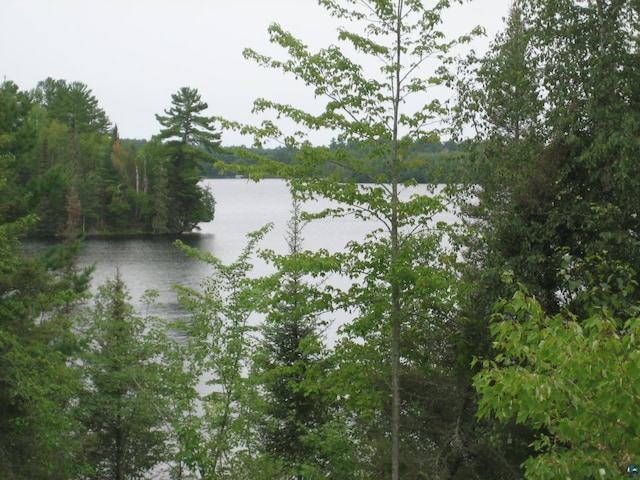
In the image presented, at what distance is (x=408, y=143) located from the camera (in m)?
13.1

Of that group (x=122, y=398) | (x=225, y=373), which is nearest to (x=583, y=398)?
(x=225, y=373)

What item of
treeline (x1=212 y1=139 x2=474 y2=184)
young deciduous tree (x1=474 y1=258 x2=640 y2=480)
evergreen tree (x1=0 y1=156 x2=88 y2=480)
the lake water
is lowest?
the lake water

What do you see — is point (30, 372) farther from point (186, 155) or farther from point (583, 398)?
point (186, 155)

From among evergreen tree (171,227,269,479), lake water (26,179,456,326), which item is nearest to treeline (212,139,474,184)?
evergreen tree (171,227,269,479)

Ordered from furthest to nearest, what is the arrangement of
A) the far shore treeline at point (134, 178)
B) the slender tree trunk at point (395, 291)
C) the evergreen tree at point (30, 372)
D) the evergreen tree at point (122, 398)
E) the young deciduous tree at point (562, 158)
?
the far shore treeline at point (134, 178) → the evergreen tree at point (122, 398) → the evergreen tree at point (30, 372) → the slender tree trunk at point (395, 291) → the young deciduous tree at point (562, 158)

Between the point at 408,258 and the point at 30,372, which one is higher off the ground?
the point at 408,258

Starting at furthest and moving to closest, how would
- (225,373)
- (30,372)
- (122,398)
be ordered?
(122,398)
(30,372)
(225,373)

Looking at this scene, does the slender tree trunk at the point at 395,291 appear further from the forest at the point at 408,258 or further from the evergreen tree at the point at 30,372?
the evergreen tree at the point at 30,372

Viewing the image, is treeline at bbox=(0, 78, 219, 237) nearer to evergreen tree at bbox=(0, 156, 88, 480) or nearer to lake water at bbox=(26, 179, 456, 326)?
lake water at bbox=(26, 179, 456, 326)

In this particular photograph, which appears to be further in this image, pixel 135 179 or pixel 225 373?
pixel 135 179

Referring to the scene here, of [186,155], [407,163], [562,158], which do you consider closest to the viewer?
[562,158]

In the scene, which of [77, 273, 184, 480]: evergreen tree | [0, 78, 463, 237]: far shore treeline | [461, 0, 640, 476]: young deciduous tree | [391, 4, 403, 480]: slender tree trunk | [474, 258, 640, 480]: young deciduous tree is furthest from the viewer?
[0, 78, 463, 237]: far shore treeline

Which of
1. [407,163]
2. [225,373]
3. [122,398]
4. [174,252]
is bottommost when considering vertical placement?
[174,252]

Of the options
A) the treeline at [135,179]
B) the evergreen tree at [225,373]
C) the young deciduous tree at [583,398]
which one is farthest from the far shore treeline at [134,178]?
the young deciduous tree at [583,398]
